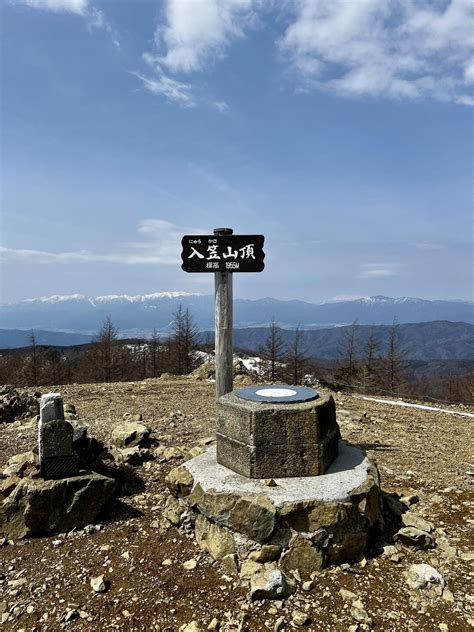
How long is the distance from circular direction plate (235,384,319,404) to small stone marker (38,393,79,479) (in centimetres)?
273

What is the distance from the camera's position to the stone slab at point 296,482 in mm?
5102

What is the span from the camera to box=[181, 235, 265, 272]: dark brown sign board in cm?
784

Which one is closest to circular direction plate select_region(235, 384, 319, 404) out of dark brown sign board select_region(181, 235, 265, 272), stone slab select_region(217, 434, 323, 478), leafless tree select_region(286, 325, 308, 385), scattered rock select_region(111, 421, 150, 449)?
stone slab select_region(217, 434, 323, 478)

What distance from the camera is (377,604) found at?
14.2 ft

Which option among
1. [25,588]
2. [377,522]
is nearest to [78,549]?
[25,588]

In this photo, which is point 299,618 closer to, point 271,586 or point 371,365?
point 271,586

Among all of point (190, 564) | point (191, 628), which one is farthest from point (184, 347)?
point (191, 628)

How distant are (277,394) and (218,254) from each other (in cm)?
310

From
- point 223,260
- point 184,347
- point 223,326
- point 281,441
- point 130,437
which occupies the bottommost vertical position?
point 184,347

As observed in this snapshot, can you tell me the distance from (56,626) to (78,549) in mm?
1249

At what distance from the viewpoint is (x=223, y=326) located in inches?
313

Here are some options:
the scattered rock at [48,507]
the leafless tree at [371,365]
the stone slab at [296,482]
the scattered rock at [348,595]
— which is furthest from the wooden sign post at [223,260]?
the leafless tree at [371,365]

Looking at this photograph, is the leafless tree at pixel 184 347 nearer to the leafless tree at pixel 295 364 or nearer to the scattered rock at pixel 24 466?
→ the leafless tree at pixel 295 364

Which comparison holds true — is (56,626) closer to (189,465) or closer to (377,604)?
(189,465)
